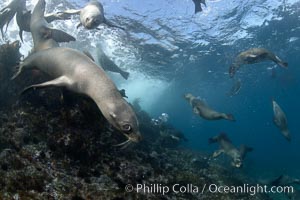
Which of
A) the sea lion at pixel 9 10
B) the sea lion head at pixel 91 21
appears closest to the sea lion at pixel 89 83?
the sea lion head at pixel 91 21

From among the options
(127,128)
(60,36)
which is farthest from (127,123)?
(60,36)

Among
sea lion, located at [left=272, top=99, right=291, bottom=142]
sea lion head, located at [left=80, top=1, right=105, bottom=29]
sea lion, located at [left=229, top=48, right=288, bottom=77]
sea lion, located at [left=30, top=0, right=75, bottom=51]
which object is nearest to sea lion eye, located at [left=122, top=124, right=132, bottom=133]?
sea lion head, located at [left=80, top=1, right=105, bottom=29]

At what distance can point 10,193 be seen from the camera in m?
3.72

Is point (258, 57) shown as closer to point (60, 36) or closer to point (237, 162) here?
point (237, 162)

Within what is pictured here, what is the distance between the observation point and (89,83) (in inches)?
191

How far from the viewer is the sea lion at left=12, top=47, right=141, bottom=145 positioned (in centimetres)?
422

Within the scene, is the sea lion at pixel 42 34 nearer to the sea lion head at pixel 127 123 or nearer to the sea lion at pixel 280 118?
the sea lion head at pixel 127 123

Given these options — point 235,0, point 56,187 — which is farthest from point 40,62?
point 235,0

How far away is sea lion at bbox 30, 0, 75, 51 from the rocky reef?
1.48 metres

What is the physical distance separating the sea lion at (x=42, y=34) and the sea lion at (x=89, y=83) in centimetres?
118

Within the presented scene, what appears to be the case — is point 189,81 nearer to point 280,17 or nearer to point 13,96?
point 280,17

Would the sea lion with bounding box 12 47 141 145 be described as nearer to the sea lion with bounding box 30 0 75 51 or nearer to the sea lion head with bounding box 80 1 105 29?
the sea lion head with bounding box 80 1 105 29

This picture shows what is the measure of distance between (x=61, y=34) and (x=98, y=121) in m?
3.28

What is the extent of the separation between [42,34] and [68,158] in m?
3.89
